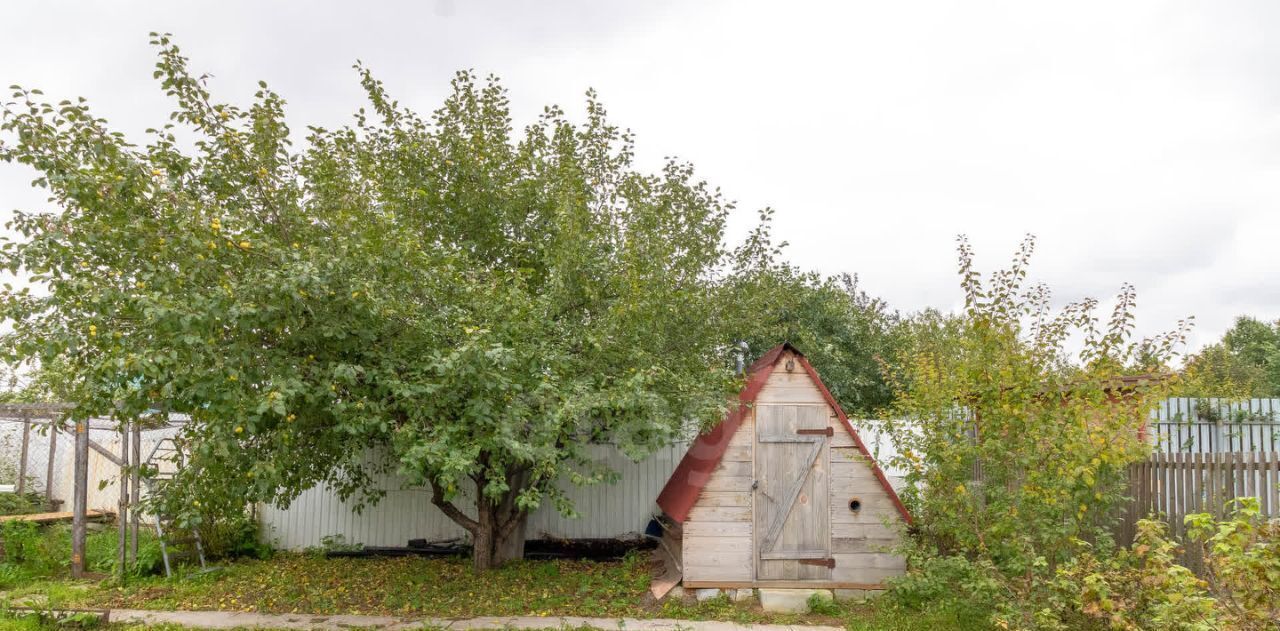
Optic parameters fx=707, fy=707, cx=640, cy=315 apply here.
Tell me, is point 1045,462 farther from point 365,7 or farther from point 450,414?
point 365,7

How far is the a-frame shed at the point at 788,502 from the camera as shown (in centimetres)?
729

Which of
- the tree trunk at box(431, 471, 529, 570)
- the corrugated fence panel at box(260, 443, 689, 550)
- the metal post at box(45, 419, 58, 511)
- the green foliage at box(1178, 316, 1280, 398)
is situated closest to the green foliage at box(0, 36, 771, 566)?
the tree trunk at box(431, 471, 529, 570)

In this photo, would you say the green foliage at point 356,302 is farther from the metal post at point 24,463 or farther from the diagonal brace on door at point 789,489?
the metal post at point 24,463

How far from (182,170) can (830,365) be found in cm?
1140

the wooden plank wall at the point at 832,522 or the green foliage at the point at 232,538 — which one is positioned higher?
the wooden plank wall at the point at 832,522

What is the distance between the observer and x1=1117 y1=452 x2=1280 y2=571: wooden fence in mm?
5207

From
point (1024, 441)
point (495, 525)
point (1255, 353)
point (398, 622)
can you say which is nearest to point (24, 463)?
point (495, 525)

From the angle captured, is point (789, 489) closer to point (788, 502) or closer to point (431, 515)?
point (788, 502)

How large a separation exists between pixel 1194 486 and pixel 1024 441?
1.42 metres

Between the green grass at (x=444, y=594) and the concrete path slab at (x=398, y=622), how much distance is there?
147 mm

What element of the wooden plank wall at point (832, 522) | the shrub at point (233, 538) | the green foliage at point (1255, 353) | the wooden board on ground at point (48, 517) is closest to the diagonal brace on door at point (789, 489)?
the wooden plank wall at point (832, 522)

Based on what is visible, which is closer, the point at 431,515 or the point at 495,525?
the point at 495,525

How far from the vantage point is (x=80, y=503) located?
27.8ft

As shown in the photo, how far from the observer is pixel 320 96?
28.2ft
